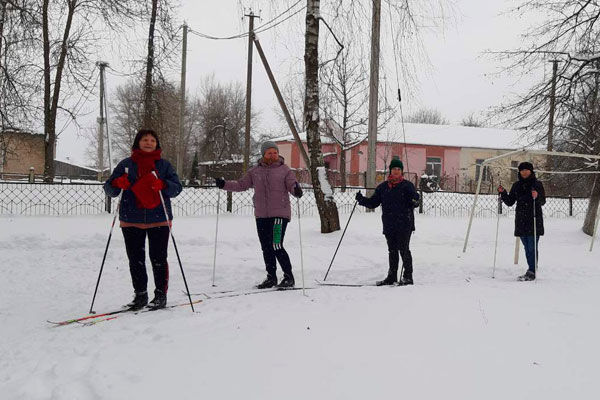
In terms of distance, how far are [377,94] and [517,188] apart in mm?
5196

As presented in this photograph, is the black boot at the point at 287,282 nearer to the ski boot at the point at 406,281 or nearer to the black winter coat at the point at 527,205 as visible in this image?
the ski boot at the point at 406,281

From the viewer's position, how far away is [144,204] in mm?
4297

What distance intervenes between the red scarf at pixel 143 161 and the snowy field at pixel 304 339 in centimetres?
134

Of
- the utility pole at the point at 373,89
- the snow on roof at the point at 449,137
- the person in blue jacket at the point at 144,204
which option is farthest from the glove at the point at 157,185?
the snow on roof at the point at 449,137

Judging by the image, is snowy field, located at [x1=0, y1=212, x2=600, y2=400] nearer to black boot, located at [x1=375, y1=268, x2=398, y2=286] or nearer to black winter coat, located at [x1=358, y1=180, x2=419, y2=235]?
black boot, located at [x1=375, y1=268, x2=398, y2=286]

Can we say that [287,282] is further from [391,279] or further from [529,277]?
[529,277]

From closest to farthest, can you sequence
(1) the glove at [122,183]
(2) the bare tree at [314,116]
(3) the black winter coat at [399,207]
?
(1) the glove at [122,183], (3) the black winter coat at [399,207], (2) the bare tree at [314,116]

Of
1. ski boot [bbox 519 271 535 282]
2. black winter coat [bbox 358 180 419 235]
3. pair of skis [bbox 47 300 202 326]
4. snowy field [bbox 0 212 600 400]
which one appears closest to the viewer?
snowy field [bbox 0 212 600 400]

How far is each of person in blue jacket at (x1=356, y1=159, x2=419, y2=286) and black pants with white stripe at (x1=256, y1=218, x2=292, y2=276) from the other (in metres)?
1.21

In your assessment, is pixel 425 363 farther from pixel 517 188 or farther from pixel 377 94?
pixel 377 94

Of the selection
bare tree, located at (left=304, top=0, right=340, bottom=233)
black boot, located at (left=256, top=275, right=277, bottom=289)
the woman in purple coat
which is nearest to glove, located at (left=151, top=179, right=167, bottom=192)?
the woman in purple coat

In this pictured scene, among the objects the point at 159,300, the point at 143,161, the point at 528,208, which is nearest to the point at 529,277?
the point at 528,208

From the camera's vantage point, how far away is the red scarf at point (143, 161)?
438cm

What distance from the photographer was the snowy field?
2660 millimetres
